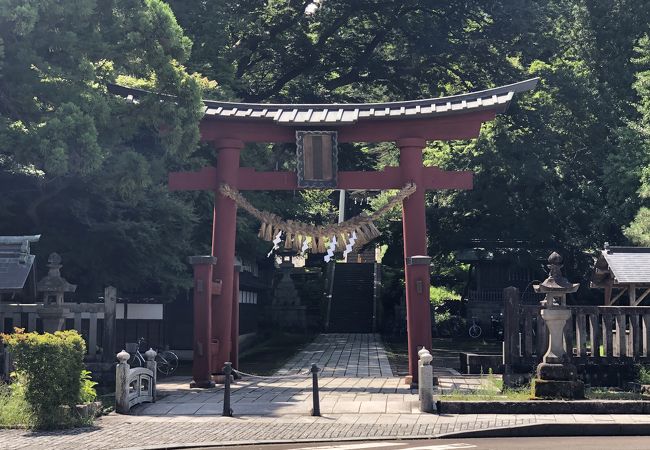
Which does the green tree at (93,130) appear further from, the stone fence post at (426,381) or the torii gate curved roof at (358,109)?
the stone fence post at (426,381)

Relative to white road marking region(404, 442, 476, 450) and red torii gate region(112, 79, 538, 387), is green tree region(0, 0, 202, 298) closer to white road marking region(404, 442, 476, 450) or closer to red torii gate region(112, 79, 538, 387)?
red torii gate region(112, 79, 538, 387)

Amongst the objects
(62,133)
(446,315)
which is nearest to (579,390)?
(62,133)

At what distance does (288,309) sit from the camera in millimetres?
49656

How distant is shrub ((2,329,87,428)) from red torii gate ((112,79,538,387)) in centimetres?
672

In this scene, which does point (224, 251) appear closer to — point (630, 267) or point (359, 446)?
point (630, 267)

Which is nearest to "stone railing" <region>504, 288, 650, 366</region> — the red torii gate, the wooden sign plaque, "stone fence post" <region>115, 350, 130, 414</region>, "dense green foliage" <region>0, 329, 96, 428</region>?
the red torii gate

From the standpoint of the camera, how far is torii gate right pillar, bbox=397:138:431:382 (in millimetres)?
23203

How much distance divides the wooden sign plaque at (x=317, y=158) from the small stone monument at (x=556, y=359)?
21.3 ft

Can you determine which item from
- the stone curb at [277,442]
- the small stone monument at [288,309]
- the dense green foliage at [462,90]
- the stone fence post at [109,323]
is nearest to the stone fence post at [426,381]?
the stone curb at [277,442]

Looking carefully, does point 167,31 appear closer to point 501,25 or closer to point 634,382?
point 634,382

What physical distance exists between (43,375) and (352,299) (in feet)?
121

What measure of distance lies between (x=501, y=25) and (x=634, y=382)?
21.9 meters

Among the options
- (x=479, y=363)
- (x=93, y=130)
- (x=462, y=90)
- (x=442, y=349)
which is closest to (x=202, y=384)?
(x=93, y=130)

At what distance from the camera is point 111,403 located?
20.3 meters
